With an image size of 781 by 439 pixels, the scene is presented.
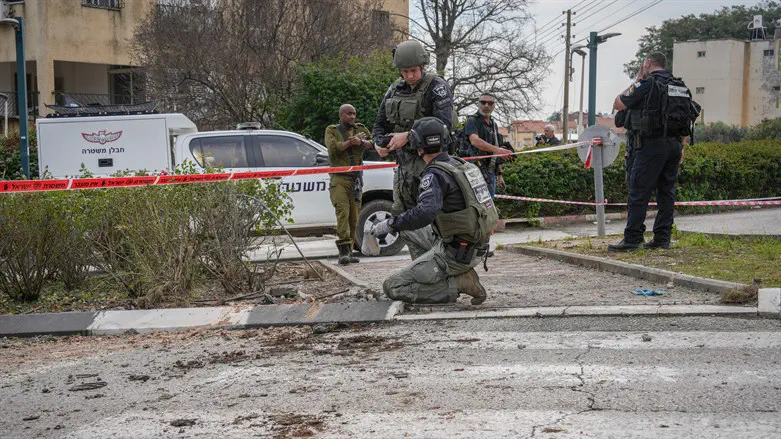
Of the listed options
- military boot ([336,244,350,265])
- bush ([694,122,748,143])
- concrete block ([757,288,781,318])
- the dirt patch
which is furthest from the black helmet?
bush ([694,122,748,143])

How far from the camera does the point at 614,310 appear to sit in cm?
652

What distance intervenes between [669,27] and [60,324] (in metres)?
74.6

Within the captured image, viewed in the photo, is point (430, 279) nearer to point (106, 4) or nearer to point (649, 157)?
point (649, 157)

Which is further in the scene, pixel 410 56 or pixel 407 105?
pixel 407 105

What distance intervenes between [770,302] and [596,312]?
1116mm

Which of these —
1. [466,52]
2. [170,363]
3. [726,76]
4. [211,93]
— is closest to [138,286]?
[170,363]

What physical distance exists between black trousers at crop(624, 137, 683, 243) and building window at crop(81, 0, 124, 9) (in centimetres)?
2422

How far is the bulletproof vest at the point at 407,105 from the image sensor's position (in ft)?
26.1

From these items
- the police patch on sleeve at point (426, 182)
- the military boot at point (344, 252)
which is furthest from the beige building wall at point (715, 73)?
the police patch on sleeve at point (426, 182)

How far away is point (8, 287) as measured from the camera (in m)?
8.28

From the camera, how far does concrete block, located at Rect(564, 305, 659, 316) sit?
6.41 m

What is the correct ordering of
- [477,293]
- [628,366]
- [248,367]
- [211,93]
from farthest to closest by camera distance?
[211,93], [477,293], [248,367], [628,366]

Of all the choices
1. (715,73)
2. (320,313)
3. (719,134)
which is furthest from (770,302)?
(715,73)

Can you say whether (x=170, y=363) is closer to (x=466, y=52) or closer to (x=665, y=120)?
(x=665, y=120)
